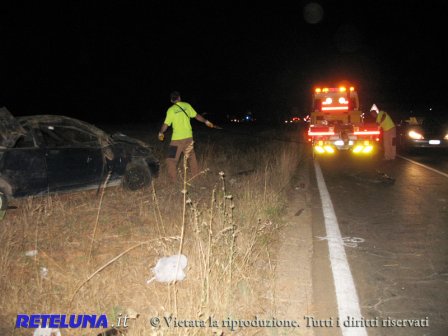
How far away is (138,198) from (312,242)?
317 centimetres

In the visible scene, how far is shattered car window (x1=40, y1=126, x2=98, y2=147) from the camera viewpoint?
21.5 feet

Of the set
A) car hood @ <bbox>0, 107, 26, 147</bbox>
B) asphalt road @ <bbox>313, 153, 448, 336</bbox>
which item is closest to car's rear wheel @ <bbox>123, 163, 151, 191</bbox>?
car hood @ <bbox>0, 107, 26, 147</bbox>

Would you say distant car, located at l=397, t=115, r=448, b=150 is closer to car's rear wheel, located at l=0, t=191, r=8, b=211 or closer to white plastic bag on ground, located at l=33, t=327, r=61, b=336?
car's rear wheel, located at l=0, t=191, r=8, b=211

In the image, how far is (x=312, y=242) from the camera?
5.09 metres

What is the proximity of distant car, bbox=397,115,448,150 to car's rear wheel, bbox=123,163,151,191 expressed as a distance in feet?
37.0

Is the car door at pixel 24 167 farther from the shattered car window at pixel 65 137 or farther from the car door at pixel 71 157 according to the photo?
the shattered car window at pixel 65 137

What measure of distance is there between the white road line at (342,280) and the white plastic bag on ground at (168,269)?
4.79 feet

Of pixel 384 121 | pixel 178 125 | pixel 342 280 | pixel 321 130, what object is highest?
pixel 384 121

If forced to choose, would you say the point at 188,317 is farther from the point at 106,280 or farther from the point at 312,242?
the point at 312,242

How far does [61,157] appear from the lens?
6516 mm

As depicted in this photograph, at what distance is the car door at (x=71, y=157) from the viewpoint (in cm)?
643

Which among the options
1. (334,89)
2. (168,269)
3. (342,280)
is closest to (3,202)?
(168,269)

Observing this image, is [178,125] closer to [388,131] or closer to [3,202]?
[3,202]

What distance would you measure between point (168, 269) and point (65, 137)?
406 cm
